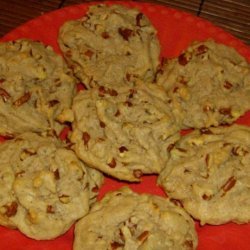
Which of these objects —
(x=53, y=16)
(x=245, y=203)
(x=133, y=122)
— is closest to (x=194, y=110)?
(x=133, y=122)

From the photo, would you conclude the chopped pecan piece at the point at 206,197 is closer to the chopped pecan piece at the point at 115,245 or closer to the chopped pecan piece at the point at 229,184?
the chopped pecan piece at the point at 229,184

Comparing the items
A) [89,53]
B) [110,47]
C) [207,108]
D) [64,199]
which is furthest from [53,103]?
[207,108]

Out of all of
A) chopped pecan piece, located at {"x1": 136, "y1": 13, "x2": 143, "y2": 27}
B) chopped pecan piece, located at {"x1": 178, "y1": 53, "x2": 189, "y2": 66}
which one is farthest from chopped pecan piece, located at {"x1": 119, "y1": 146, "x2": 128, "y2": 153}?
chopped pecan piece, located at {"x1": 136, "y1": 13, "x2": 143, "y2": 27}

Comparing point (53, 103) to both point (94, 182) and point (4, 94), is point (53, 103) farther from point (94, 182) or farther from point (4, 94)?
point (94, 182)

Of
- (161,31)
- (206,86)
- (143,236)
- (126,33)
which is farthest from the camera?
(161,31)

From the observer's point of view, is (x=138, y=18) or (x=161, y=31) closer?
(x=138, y=18)

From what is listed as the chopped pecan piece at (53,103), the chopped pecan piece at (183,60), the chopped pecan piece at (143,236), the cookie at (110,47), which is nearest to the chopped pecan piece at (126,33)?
the cookie at (110,47)

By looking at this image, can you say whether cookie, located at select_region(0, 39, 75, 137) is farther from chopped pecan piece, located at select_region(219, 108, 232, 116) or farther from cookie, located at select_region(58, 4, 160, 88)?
chopped pecan piece, located at select_region(219, 108, 232, 116)
